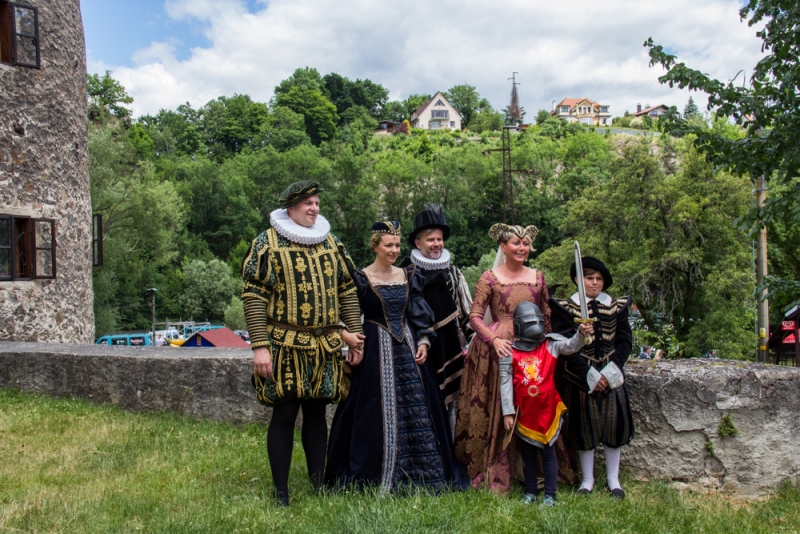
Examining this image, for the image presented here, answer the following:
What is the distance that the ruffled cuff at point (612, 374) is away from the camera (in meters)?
3.86

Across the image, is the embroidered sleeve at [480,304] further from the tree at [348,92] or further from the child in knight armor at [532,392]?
the tree at [348,92]

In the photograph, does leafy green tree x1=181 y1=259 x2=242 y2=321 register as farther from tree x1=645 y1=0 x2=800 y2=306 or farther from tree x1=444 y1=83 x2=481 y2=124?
tree x1=444 y1=83 x2=481 y2=124

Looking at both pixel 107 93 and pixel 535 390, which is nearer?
pixel 535 390

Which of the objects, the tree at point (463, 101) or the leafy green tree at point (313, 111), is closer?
the leafy green tree at point (313, 111)

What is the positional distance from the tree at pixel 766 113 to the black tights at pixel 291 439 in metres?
3.56

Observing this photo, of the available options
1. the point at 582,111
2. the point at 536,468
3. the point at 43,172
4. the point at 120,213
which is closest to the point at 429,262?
the point at 536,468

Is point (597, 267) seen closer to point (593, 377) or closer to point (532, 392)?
point (593, 377)

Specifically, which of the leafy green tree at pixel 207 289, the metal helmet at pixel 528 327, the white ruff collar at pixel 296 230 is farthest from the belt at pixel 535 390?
the leafy green tree at pixel 207 289

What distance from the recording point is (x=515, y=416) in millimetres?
3824

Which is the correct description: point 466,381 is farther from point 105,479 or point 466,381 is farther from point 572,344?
point 105,479

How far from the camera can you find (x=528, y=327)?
3.79 meters

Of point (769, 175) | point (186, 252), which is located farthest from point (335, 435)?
point (186, 252)

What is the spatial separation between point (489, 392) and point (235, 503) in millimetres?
1613

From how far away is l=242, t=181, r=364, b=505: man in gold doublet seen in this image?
140 inches
